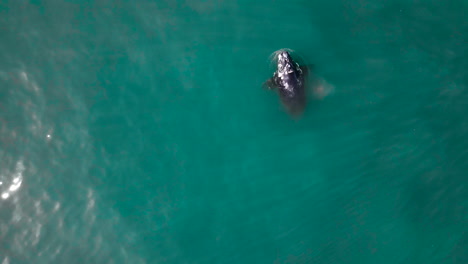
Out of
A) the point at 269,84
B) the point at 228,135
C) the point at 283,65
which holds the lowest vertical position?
the point at 228,135

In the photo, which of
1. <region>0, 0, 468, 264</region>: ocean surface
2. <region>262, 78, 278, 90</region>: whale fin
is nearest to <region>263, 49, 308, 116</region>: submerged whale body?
<region>262, 78, 278, 90</region>: whale fin

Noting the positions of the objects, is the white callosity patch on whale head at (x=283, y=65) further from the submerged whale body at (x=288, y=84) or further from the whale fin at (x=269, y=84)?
the whale fin at (x=269, y=84)

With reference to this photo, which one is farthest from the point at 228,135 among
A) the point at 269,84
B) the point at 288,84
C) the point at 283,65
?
the point at 283,65

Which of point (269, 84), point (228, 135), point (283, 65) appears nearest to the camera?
point (228, 135)

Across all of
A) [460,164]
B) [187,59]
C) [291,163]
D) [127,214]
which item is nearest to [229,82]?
[187,59]

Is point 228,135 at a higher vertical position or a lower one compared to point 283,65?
lower

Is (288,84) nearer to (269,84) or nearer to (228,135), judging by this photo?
(269,84)

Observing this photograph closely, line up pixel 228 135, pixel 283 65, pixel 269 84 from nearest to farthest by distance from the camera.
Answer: pixel 228 135, pixel 283 65, pixel 269 84

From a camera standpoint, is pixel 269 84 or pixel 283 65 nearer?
pixel 283 65
